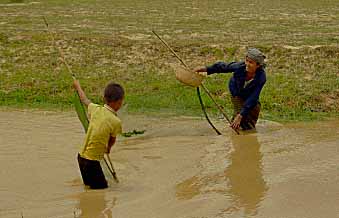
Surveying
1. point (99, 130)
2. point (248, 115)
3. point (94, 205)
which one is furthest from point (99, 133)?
point (248, 115)

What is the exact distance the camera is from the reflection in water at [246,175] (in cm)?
631

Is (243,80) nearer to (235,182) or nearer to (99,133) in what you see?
(235,182)

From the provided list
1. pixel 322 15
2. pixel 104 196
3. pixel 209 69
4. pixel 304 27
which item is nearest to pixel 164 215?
pixel 104 196

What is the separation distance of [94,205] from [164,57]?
28.1 feet

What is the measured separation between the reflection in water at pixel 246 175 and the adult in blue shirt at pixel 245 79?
334mm

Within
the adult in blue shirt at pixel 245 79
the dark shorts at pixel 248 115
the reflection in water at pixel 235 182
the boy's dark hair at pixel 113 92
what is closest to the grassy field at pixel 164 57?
the dark shorts at pixel 248 115

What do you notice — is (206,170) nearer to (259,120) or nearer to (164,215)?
(164,215)

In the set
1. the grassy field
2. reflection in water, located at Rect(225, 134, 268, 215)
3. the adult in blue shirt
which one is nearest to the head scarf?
the adult in blue shirt

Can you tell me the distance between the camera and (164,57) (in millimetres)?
14578

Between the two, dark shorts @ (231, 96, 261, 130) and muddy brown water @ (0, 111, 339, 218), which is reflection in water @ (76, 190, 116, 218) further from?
dark shorts @ (231, 96, 261, 130)

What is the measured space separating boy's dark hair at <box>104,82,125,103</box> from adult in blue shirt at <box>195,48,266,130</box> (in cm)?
272

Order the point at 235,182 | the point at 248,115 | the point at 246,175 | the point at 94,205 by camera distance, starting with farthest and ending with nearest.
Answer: the point at 248,115
the point at 246,175
the point at 235,182
the point at 94,205

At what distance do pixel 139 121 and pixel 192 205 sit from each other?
429 centimetres

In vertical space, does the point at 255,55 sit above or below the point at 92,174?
above
